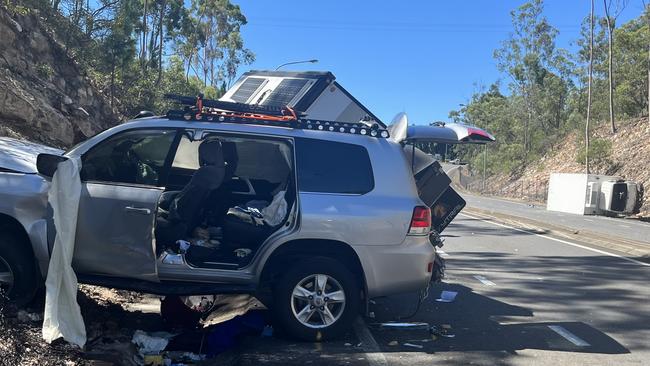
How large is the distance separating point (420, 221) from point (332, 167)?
962 mm

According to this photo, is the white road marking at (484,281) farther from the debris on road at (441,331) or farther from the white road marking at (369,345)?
the white road marking at (369,345)

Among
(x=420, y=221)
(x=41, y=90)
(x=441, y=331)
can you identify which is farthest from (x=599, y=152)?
(x=420, y=221)

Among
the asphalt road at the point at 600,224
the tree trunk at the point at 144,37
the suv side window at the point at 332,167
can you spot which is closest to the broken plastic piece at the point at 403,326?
the suv side window at the point at 332,167

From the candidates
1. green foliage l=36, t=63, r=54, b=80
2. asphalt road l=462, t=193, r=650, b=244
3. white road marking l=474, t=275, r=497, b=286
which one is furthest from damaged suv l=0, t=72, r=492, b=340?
green foliage l=36, t=63, r=54, b=80

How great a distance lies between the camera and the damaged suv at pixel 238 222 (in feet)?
16.9

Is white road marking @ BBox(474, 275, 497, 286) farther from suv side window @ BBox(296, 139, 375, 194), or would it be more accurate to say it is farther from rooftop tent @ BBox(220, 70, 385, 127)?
suv side window @ BBox(296, 139, 375, 194)

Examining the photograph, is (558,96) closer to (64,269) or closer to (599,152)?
(599,152)

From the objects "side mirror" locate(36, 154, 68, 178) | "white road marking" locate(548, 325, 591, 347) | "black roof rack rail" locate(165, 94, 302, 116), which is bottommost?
"white road marking" locate(548, 325, 591, 347)

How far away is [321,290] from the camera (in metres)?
5.38

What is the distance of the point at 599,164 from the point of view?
45.0 metres

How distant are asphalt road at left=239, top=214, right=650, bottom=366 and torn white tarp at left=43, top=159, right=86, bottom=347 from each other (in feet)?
4.50

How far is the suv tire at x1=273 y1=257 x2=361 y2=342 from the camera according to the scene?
533cm

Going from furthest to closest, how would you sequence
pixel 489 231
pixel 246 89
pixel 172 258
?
pixel 489 231
pixel 246 89
pixel 172 258

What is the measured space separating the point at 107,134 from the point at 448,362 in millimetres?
3633
